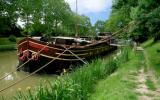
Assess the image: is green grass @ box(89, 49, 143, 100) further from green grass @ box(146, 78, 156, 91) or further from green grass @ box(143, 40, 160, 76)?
green grass @ box(143, 40, 160, 76)

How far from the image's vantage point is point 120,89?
10828 mm

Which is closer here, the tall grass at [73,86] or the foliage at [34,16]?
the tall grass at [73,86]

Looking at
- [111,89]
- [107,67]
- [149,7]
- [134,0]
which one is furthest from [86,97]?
[134,0]

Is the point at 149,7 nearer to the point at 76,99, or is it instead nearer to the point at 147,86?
the point at 147,86

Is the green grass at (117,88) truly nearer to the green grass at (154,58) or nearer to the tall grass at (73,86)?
the tall grass at (73,86)

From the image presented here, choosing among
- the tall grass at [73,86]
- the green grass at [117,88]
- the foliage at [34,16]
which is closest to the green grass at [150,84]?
the green grass at [117,88]

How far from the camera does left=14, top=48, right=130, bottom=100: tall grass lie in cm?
845

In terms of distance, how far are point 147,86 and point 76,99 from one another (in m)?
3.39

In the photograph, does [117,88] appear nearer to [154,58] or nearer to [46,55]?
[154,58]

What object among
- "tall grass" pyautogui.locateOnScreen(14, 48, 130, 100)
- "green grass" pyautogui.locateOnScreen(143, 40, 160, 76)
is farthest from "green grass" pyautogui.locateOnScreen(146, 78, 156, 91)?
"tall grass" pyautogui.locateOnScreen(14, 48, 130, 100)

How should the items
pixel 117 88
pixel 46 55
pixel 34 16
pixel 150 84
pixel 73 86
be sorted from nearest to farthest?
pixel 73 86 → pixel 117 88 → pixel 150 84 → pixel 46 55 → pixel 34 16

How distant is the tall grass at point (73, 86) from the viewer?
845 centimetres

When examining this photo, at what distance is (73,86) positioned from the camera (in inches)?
385

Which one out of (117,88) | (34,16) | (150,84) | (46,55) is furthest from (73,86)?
(34,16)
